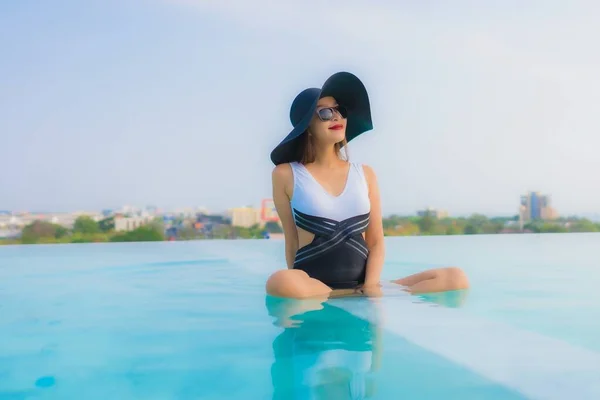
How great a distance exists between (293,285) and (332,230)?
442mm

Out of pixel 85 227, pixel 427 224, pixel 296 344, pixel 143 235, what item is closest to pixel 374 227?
pixel 296 344

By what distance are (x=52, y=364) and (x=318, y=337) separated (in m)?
0.88

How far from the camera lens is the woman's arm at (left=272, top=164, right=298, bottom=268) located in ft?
11.1

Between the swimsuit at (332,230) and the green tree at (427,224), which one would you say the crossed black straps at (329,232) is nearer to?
the swimsuit at (332,230)

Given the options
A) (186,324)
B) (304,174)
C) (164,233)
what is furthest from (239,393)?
(164,233)

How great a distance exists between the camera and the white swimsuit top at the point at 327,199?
126 inches

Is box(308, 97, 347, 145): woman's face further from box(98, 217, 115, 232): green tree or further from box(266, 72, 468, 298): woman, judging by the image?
box(98, 217, 115, 232): green tree

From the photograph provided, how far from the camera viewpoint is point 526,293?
3.40 m

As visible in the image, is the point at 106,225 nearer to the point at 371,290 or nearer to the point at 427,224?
the point at 427,224

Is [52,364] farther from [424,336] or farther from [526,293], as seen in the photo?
[526,293]

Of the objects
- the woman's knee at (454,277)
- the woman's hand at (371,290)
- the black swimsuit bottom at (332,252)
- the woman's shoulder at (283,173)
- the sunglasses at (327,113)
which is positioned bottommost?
the woman's hand at (371,290)

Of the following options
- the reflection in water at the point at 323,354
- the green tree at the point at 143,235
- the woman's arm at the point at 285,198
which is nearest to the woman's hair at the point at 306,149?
the woman's arm at the point at 285,198

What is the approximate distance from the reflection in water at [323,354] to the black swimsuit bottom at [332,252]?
0.50 m

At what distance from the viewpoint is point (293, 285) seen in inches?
115
